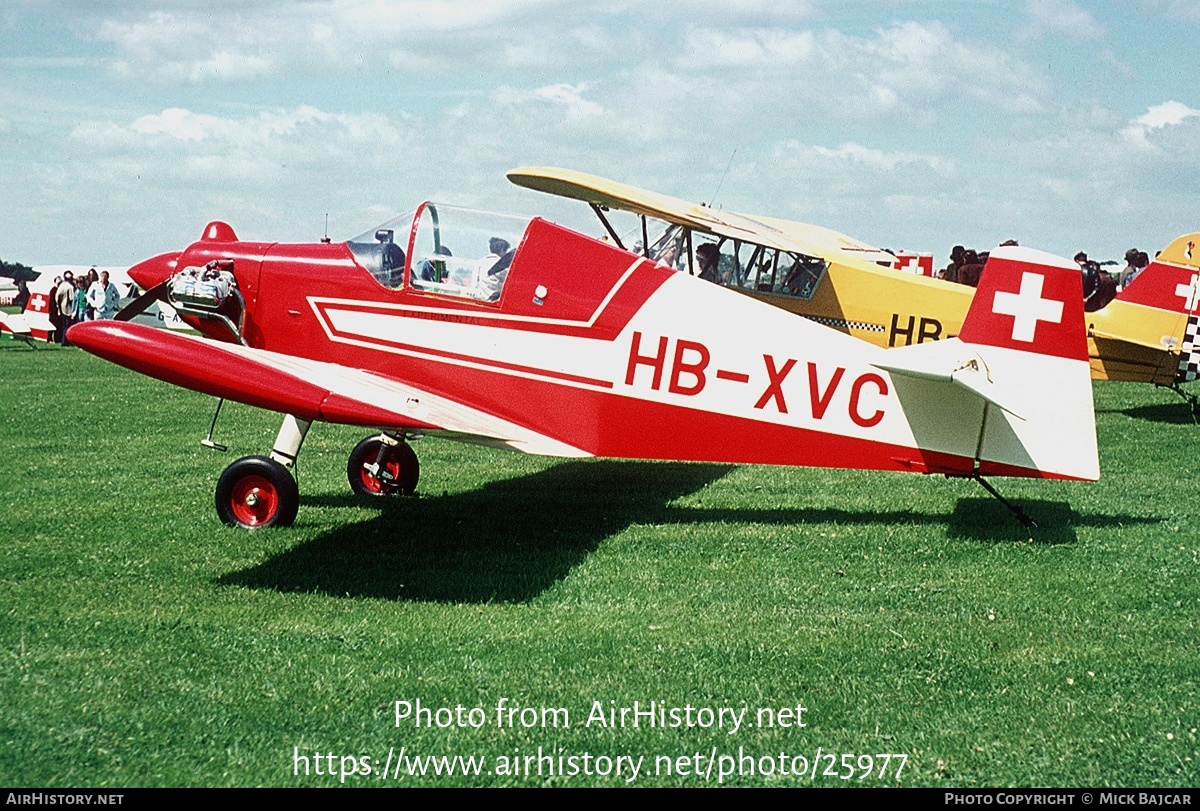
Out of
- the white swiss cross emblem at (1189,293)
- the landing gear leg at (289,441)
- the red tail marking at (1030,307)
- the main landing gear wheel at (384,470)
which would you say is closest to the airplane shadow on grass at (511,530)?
the main landing gear wheel at (384,470)

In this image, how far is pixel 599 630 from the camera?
5215mm

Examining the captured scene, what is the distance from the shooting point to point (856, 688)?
4535 millimetres

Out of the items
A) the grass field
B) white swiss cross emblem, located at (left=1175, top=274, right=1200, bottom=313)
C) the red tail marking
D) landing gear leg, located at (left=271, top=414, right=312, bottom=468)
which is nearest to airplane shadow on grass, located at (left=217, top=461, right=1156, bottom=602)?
the grass field

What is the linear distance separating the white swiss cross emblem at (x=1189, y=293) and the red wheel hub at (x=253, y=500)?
442 inches

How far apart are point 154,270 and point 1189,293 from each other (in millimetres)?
11676

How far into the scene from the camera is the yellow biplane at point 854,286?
11.8 metres

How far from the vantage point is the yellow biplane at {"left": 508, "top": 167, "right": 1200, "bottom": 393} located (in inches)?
464

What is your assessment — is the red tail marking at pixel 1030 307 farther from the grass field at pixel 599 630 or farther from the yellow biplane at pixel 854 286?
the yellow biplane at pixel 854 286

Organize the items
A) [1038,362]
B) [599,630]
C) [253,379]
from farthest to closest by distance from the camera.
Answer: [1038,362], [253,379], [599,630]

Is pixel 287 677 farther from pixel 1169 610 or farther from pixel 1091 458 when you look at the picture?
pixel 1091 458

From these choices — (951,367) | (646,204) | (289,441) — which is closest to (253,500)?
(289,441)

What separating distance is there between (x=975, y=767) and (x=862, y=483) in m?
5.23

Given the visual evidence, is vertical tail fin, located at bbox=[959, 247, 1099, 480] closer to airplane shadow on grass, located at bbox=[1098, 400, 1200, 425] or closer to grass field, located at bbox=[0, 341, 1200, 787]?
grass field, located at bbox=[0, 341, 1200, 787]

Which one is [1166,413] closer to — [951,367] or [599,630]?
[951,367]
